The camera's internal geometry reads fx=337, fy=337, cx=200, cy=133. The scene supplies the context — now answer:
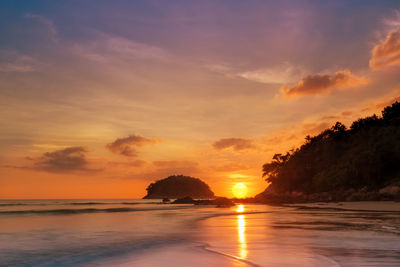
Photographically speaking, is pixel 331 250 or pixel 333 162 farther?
pixel 333 162

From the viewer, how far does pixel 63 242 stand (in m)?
15.0

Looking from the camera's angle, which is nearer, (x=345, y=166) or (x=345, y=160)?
(x=345, y=166)

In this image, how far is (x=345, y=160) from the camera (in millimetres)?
72062

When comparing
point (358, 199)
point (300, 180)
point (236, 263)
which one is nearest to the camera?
point (236, 263)

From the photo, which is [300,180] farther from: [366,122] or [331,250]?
[331,250]

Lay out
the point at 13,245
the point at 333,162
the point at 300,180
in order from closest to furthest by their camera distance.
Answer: the point at 13,245, the point at 333,162, the point at 300,180

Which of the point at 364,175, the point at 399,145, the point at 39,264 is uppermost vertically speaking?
the point at 399,145

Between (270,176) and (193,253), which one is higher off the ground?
(270,176)

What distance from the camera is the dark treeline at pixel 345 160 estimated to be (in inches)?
2456

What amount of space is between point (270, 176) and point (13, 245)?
97649mm

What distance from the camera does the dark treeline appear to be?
62.4m

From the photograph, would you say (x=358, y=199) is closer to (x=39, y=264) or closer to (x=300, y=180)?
(x=300, y=180)

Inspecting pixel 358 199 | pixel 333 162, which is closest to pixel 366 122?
pixel 333 162

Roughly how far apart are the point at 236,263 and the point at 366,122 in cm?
8403
